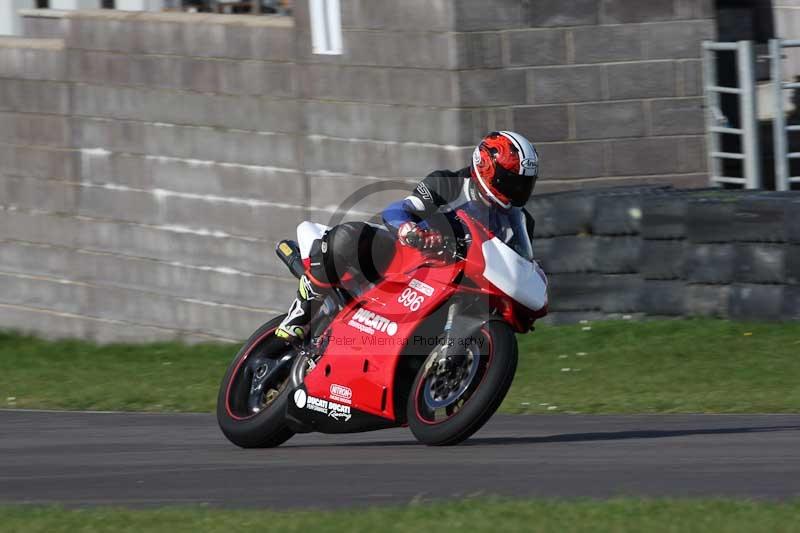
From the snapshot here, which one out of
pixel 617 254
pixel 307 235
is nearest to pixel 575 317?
pixel 617 254

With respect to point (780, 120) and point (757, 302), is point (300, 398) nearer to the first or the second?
point (757, 302)

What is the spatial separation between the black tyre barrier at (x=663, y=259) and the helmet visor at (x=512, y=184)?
441cm

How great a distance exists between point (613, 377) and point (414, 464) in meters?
4.09

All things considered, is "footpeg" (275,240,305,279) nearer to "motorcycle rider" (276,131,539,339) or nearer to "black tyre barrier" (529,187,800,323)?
"motorcycle rider" (276,131,539,339)

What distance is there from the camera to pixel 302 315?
25.6 ft

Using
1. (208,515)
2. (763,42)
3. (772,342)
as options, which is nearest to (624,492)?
(208,515)

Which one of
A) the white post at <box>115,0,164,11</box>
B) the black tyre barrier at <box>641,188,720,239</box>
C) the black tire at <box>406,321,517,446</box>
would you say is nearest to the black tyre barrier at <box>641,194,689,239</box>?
the black tyre barrier at <box>641,188,720,239</box>

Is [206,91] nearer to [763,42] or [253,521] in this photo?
[763,42]

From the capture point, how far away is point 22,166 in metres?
16.9

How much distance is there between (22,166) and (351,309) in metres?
10.4

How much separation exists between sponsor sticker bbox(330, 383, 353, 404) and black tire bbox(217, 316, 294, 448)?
0.34m

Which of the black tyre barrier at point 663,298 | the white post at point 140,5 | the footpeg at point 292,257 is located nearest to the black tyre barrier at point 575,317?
the black tyre barrier at point 663,298

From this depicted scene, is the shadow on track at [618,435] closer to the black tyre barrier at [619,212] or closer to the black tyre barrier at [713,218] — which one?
the black tyre barrier at [713,218]

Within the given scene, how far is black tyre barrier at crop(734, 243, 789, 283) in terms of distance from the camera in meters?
11.0
